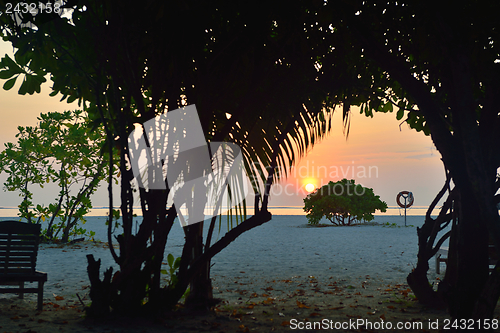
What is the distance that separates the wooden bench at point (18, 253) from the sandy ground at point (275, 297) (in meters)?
0.37

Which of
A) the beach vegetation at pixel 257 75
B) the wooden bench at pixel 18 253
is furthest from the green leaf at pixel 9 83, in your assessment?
the wooden bench at pixel 18 253

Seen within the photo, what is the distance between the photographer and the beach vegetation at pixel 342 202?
901 inches

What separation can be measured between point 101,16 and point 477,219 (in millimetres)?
4013

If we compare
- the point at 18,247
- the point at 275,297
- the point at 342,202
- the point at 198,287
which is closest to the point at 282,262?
the point at 275,297

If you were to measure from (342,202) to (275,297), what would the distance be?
17528mm

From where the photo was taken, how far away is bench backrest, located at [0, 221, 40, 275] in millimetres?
4809

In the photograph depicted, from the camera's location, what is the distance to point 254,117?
4.53 m

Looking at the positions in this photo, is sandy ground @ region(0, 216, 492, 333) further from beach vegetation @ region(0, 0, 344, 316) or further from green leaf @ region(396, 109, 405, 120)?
green leaf @ region(396, 109, 405, 120)

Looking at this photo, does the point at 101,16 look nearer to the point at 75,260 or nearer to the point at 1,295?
the point at 1,295

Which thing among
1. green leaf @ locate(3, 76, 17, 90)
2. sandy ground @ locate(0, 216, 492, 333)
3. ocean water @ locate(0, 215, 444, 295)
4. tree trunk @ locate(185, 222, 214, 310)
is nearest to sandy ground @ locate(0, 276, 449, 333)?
sandy ground @ locate(0, 216, 492, 333)

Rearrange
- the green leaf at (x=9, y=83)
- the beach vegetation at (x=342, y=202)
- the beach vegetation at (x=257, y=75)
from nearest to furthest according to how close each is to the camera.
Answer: the beach vegetation at (x=257, y=75), the green leaf at (x=9, y=83), the beach vegetation at (x=342, y=202)

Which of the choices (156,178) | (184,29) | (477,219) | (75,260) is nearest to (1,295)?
(156,178)

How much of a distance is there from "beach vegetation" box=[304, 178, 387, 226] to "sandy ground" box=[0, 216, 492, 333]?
11499 mm

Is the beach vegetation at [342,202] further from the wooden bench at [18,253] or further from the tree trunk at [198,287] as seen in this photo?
the wooden bench at [18,253]
